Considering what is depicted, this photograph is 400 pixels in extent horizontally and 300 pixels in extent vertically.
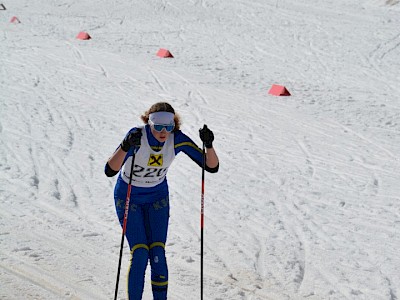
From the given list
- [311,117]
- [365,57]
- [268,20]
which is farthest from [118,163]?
[268,20]

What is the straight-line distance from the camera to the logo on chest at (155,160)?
18.9ft

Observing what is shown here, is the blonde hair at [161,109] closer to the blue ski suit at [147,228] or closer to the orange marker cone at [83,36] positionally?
the blue ski suit at [147,228]

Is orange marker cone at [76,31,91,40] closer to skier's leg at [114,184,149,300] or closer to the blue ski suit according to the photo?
the blue ski suit

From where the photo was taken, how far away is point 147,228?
5.79 meters

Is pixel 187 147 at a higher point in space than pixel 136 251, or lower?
higher

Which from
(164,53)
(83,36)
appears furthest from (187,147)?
(83,36)

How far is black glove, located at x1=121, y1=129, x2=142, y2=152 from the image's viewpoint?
214 inches

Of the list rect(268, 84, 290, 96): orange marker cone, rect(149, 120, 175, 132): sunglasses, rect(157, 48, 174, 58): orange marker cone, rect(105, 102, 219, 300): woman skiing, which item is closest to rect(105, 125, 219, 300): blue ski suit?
rect(105, 102, 219, 300): woman skiing

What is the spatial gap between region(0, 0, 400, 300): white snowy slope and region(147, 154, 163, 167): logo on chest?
1565 millimetres

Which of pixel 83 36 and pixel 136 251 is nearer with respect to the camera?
pixel 136 251

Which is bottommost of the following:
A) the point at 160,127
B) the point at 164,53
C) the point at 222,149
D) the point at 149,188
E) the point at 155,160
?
the point at 149,188

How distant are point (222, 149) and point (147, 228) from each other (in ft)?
Result: 21.6

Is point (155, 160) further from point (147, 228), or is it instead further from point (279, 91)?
point (279, 91)

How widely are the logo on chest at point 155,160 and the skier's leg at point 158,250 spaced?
0.34 m
